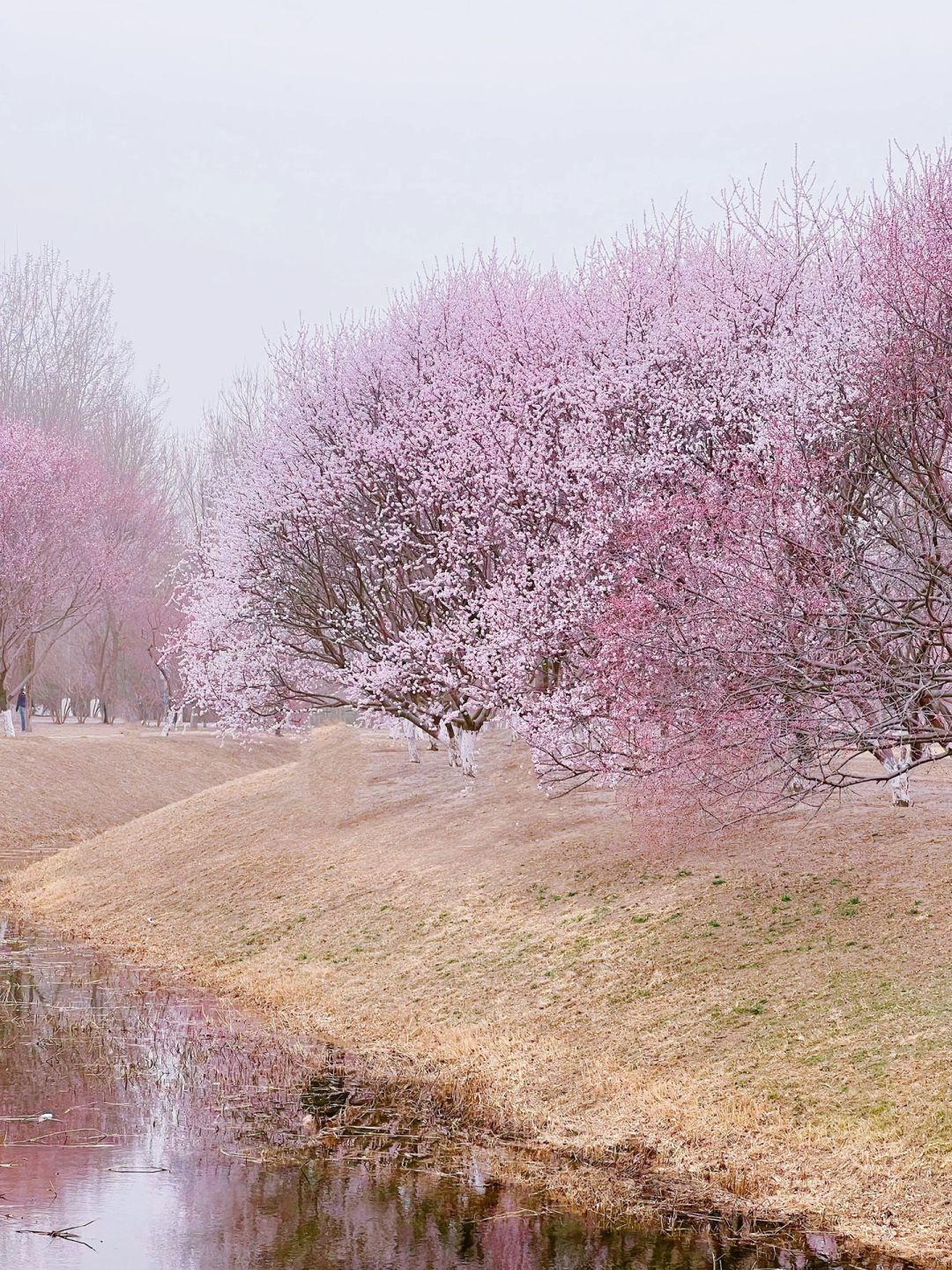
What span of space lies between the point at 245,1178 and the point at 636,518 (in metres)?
11.6

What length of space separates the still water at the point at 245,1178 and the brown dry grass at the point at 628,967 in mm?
944

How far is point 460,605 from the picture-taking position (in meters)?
26.7

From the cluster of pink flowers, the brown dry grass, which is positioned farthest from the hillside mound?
the brown dry grass

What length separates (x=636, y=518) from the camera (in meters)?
20.4

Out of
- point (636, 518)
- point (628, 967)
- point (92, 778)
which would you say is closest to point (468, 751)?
point (636, 518)

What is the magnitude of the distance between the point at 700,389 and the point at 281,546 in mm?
11011

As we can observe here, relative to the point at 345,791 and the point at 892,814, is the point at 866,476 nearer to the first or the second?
the point at 892,814

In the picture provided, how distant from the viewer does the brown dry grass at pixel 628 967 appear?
11758 mm

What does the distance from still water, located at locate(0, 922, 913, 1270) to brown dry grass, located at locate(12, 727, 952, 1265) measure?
0.94m

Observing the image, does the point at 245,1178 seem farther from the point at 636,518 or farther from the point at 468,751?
the point at 468,751

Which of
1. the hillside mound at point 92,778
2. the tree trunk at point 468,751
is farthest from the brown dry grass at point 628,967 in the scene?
the hillside mound at point 92,778

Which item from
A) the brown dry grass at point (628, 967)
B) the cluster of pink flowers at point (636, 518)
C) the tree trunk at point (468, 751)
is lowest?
the brown dry grass at point (628, 967)

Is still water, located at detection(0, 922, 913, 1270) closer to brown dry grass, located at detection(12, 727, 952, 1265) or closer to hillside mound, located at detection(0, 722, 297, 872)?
brown dry grass, located at detection(12, 727, 952, 1265)

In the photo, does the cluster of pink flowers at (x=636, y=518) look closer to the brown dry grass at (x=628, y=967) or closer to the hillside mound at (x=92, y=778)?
the brown dry grass at (x=628, y=967)
